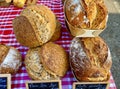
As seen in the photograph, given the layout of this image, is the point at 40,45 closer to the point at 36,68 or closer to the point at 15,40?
the point at 36,68

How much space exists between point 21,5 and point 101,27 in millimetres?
717

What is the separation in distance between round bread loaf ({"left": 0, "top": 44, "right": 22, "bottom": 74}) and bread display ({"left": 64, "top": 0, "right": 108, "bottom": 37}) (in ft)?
1.06

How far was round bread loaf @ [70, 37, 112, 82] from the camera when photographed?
3.34ft

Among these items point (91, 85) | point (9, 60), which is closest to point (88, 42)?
point (91, 85)

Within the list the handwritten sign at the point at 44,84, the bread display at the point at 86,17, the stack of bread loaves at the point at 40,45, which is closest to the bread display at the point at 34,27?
the stack of bread loaves at the point at 40,45

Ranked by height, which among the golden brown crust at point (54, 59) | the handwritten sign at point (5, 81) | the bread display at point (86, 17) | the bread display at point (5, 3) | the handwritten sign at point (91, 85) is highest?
the bread display at point (5, 3)

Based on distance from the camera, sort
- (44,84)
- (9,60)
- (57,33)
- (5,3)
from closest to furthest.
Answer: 1. (44,84)
2. (9,60)
3. (57,33)
4. (5,3)

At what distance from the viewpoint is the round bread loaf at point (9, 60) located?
1084 millimetres

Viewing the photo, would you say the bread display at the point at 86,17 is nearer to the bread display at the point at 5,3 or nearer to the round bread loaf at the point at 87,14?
the round bread loaf at the point at 87,14

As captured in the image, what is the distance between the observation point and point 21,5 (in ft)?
5.42

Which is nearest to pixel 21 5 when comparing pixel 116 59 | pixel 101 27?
pixel 101 27

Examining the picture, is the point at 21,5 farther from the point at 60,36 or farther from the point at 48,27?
the point at 48,27

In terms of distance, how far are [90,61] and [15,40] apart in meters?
0.53

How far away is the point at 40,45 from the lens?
1130mm
